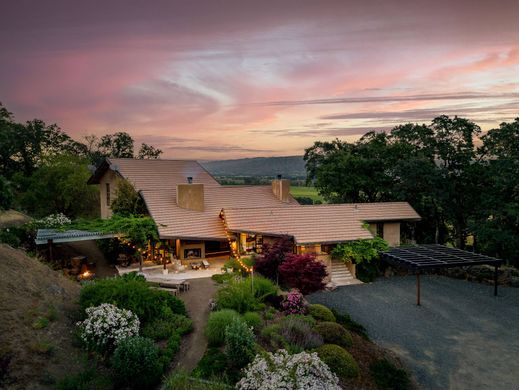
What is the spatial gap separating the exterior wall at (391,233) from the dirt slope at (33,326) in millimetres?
19865

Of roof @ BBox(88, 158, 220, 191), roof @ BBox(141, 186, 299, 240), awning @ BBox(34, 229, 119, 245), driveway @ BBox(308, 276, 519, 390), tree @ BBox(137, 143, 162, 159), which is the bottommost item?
driveway @ BBox(308, 276, 519, 390)

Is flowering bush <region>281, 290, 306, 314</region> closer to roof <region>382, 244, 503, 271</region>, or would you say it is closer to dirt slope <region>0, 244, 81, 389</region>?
roof <region>382, 244, 503, 271</region>

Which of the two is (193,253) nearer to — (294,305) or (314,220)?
(314,220)

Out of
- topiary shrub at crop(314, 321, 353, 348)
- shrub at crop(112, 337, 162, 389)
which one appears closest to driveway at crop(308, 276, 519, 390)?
topiary shrub at crop(314, 321, 353, 348)

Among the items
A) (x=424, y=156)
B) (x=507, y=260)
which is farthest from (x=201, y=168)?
(x=507, y=260)

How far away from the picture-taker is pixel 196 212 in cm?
2350

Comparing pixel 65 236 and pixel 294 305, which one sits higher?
pixel 65 236

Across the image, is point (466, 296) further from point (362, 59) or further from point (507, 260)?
point (362, 59)

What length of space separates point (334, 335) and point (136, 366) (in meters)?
6.26

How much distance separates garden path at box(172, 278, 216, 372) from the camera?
34.5 feet

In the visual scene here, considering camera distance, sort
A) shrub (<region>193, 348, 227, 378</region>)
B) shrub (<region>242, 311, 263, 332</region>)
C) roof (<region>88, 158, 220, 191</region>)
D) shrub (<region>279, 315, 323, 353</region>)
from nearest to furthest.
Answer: shrub (<region>193, 348, 227, 378</region>) → shrub (<region>279, 315, 323, 353</region>) → shrub (<region>242, 311, 263, 332</region>) → roof (<region>88, 158, 220, 191</region>)

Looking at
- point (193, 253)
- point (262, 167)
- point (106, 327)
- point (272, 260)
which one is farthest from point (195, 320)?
point (262, 167)

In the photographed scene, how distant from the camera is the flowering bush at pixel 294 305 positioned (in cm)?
1369

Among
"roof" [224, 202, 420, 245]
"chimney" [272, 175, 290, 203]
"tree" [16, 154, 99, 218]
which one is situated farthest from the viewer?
"tree" [16, 154, 99, 218]
